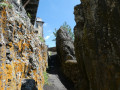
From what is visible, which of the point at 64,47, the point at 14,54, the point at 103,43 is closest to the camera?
the point at 103,43

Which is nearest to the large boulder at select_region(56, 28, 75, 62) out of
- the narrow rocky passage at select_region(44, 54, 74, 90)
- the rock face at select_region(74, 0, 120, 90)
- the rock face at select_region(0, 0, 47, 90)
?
the narrow rocky passage at select_region(44, 54, 74, 90)

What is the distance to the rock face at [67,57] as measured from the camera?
1654 cm

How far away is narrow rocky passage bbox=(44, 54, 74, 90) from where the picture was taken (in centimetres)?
1353

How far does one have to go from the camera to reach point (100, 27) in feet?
12.3

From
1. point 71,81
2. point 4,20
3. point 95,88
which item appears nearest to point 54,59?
point 71,81

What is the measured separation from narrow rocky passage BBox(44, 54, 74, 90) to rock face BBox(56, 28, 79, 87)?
2.46ft

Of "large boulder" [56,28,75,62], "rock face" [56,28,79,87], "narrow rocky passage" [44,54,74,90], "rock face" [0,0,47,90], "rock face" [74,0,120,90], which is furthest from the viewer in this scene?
"large boulder" [56,28,75,62]

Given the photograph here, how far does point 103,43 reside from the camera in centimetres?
361

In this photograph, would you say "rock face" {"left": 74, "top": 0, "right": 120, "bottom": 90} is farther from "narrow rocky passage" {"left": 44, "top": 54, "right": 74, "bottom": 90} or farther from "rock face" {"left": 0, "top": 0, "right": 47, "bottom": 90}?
"narrow rocky passage" {"left": 44, "top": 54, "right": 74, "bottom": 90}

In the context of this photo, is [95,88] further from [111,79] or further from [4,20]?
[4,20]

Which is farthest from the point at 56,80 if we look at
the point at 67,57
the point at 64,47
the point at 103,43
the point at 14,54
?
the point at 103,43

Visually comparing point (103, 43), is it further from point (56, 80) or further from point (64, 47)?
point (64, 47)

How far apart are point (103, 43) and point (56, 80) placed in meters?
12.8

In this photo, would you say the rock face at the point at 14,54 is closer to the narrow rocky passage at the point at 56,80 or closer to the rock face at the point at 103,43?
the rock face at the point at 103,43
